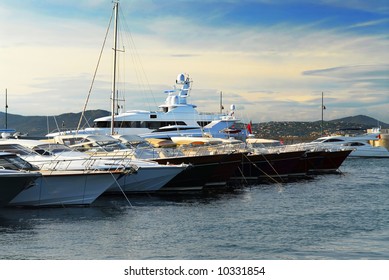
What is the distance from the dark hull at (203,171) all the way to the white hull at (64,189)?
5524 millimetres

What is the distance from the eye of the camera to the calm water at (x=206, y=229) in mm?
15445

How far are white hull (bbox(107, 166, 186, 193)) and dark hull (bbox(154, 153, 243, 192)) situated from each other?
2.42ft

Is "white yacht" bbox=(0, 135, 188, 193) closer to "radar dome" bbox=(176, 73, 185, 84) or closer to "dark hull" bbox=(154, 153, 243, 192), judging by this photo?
"dark hull" bbox=(154, 153, 243, 192)

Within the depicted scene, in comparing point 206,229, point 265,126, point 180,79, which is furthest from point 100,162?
point 265,126

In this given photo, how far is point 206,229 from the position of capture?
18.6m

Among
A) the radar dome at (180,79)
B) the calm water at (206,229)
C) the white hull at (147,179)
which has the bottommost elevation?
the calm water at (206,229)

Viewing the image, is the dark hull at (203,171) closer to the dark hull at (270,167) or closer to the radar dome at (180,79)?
the dark hull at (270,167)

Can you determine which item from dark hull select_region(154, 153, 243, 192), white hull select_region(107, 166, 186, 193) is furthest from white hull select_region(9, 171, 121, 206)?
dark hull select_region(154, 153, 243, 192)

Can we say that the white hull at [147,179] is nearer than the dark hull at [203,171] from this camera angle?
Yes

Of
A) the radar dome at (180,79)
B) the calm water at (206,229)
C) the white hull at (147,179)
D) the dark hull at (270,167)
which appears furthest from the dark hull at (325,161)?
the white hull at (147,179)

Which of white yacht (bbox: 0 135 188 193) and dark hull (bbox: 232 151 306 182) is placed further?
dark hull (bbox: 232 151 306 182)

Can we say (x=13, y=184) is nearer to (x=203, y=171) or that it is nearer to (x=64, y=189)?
(x=64, y=189)

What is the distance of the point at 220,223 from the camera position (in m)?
19.7

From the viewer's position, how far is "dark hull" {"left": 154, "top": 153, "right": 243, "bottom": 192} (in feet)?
92.5
